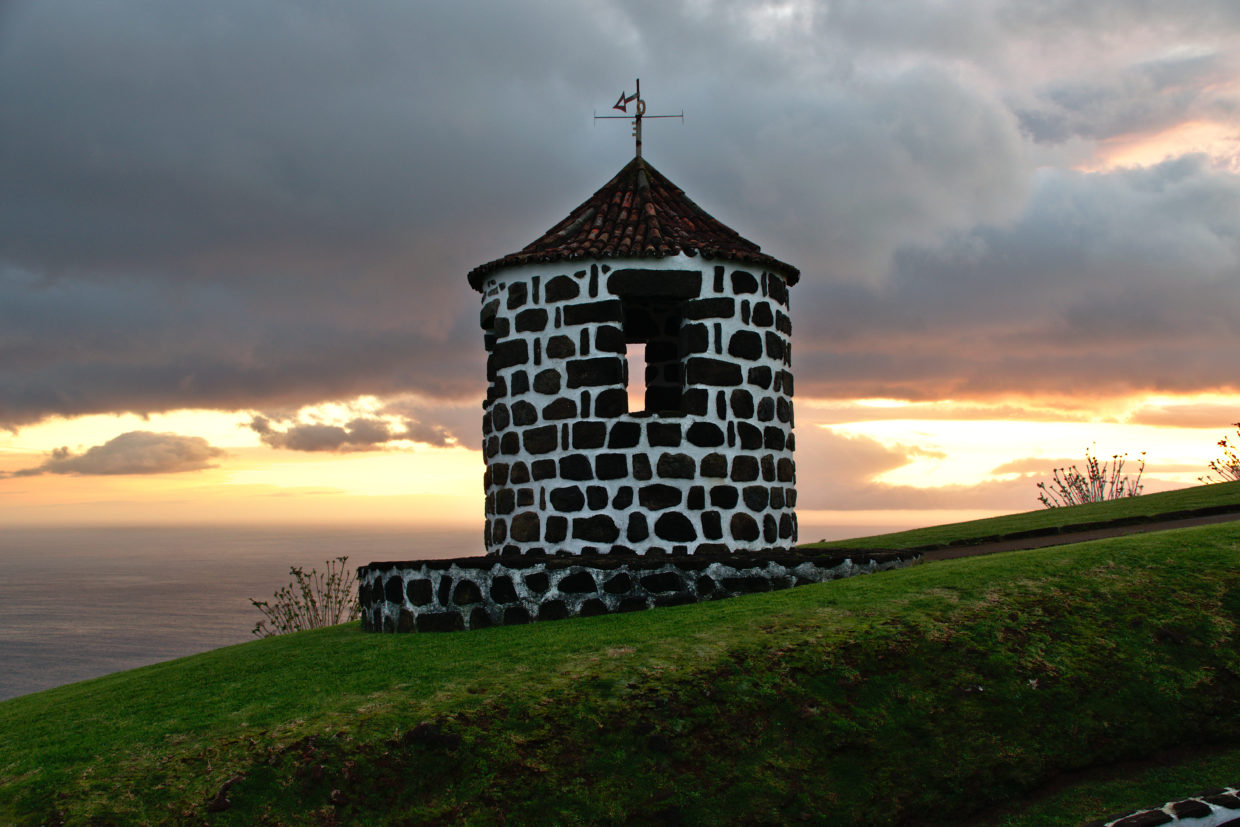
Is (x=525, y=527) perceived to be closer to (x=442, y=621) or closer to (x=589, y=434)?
(x=589, y=434)

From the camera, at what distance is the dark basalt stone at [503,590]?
32.6 ft

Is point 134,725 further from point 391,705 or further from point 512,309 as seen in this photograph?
point 512,309

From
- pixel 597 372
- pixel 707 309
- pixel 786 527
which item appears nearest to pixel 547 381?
pixel 597 372

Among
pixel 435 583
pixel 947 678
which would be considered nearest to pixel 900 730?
pixel 947 678

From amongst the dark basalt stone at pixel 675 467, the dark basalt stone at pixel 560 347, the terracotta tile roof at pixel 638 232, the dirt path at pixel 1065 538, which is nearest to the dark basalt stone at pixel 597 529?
the dark basalt stone at pixel 675 467

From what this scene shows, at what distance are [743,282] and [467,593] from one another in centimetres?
433

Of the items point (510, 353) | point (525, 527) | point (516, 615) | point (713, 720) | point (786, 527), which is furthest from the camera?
point (786, 527)

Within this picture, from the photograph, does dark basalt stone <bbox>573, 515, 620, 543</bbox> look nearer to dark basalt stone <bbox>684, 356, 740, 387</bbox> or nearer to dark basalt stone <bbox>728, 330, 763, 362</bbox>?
dark basalt stone <bbox>684, 356, 740, 387</bbox>

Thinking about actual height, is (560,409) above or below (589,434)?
above

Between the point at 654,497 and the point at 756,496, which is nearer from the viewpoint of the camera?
the point at 654,497

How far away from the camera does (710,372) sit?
1115 centimetres

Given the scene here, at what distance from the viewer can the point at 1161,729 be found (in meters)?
7.22

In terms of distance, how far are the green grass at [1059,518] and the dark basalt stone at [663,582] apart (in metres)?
4.87

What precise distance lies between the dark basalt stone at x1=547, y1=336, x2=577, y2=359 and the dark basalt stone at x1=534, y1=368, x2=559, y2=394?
0.59 ft
